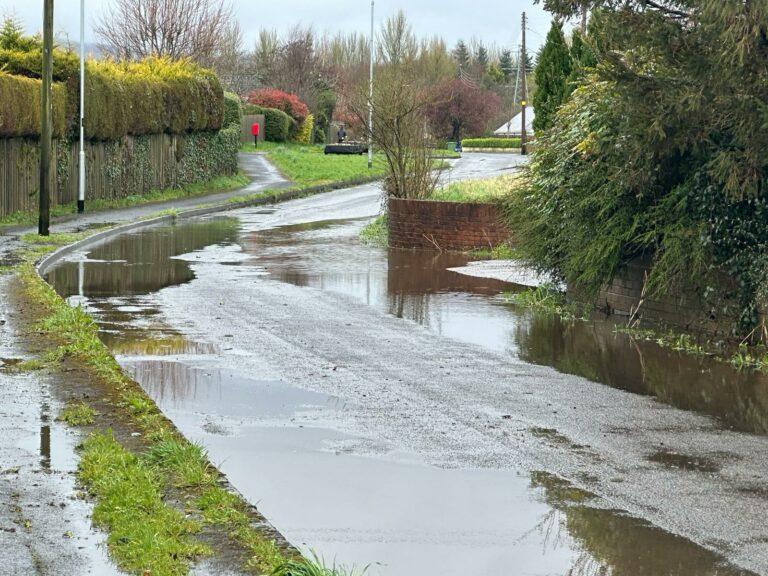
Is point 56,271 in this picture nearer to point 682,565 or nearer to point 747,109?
point 747,109

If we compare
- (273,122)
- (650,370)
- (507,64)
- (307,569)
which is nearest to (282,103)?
(273,122)

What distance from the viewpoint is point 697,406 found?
9938 millimetres

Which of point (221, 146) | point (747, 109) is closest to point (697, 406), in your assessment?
point (747, 109)

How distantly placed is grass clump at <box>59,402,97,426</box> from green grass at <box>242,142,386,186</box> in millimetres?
35170

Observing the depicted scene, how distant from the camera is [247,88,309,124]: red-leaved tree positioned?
72.1m

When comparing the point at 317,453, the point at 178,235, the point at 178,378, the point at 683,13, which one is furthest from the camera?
the point at 178,235

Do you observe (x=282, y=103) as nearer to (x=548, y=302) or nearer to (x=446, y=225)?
(x=446, y=225)

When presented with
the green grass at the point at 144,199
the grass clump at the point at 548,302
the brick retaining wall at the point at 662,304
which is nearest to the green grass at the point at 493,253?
the grass clump at the point at 548,302

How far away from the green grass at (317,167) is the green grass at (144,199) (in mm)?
2554

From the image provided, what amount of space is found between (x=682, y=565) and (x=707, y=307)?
7.28 metres

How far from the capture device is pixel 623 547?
6.34 metres

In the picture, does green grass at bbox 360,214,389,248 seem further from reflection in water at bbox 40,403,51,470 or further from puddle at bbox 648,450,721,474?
puddle at bbox 648,450,721,474

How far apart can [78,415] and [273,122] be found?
61.1 metres

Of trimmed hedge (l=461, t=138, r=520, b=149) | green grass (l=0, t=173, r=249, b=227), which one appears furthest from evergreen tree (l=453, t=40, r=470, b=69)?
green grass (l=0, t=173, r=249, b=227)
